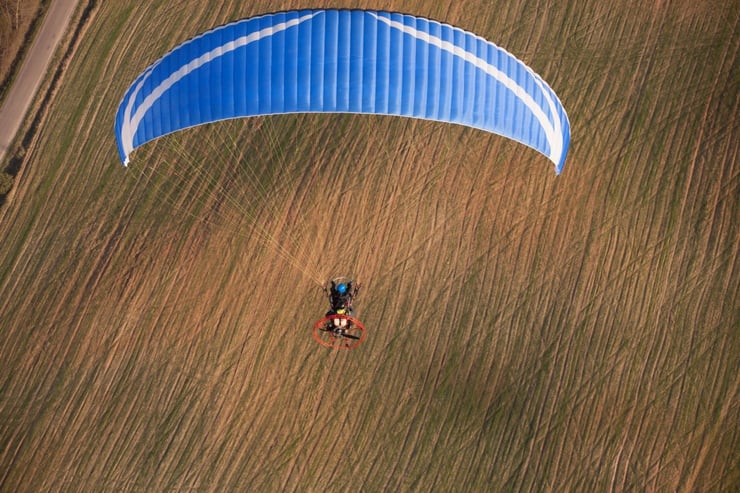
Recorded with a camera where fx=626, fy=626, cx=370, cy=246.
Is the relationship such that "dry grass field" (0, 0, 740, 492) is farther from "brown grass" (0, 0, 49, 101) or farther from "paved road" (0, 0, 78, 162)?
"brown grass" (0, 0, 49, 101)

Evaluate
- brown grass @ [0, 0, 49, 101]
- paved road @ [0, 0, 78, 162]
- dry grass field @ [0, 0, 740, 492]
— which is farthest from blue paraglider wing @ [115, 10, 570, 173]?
brown grass @ [0, 0, 49, 101]

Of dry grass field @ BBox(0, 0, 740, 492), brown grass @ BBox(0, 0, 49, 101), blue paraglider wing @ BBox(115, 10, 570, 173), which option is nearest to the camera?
blue paraglider wing @ BBox(115, 10, 570, 173)

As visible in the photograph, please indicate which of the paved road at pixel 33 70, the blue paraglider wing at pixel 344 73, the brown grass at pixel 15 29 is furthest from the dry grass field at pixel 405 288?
the blue paraglider wing at pixel 344 73

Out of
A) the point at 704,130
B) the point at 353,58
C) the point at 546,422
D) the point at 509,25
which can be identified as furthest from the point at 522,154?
the point at 353,58

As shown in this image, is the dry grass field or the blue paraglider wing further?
the dry grass field

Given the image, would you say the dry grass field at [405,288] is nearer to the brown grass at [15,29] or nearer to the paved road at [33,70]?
the paved road at [33,70]

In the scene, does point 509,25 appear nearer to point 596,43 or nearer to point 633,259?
point 596,43

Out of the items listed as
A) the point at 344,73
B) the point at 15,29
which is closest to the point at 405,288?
the point at 344,73
